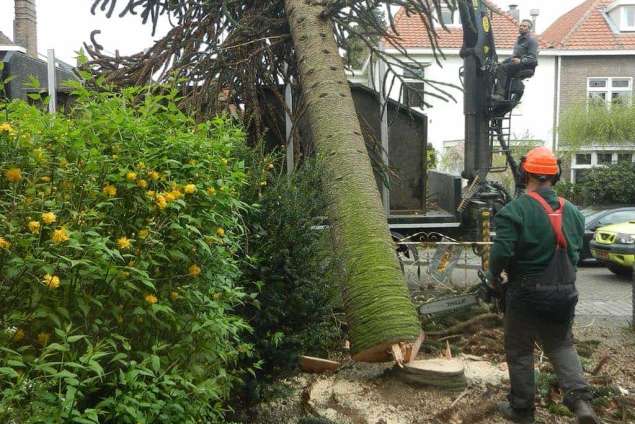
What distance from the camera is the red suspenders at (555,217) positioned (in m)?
4.18

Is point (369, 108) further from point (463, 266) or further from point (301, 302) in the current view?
point (301, 302)

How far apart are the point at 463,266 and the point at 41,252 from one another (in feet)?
20.9

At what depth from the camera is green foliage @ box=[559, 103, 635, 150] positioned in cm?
2483

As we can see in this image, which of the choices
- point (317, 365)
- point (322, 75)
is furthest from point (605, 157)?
point (317, 365)

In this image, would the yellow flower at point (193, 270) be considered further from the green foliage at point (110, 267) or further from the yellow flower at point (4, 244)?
the yellow flower at point (4, 244)

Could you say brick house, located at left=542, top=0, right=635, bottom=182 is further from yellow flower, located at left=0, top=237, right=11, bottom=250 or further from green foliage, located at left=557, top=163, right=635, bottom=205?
yellow flower, located at left=0, top=237, right=11, bottom=250

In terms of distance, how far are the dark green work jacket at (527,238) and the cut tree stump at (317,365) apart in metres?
1.33

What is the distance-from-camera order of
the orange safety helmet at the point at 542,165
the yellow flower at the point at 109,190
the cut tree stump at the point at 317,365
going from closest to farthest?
the yellow flower at the point at 109,190, the orange safety helmet at the point at 542,165, the cut tree stump at the point at 317,365

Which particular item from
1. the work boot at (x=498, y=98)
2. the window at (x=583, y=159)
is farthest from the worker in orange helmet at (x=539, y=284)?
the window at (x=583, y=159)

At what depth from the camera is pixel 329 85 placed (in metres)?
5.62

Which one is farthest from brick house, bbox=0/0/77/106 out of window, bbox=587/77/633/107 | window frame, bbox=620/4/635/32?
window frame, bbox=620/4/635/32

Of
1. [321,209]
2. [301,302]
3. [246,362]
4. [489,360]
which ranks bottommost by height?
[489,360]

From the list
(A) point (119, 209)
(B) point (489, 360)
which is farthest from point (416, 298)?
(A) point (119, 209)

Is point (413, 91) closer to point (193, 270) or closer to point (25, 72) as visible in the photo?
point (25, 72)
